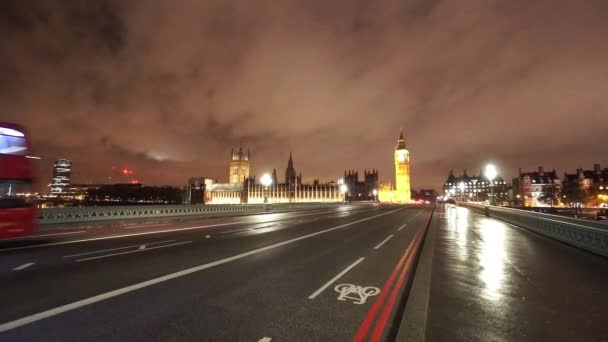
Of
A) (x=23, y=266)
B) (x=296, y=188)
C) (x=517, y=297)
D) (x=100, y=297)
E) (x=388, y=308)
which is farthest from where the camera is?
(x=296, y=188)

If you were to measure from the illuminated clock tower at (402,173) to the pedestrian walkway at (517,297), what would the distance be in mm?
143578

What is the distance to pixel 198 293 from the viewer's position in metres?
6.01

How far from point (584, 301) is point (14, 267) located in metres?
13.6

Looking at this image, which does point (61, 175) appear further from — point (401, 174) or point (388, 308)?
point (388, 308)

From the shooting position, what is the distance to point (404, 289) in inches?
257

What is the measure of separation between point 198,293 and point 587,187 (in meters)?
108

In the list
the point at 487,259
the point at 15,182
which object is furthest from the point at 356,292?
the point at 15,182

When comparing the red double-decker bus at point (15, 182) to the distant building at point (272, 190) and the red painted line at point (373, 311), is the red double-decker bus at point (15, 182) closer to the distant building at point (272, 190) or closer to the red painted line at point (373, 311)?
the red painted line at point (373, 311)

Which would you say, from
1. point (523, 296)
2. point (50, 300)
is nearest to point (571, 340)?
point (523, 296)

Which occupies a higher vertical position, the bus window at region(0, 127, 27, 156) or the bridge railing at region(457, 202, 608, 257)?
the bus window at region(0, 127, 27, 156)

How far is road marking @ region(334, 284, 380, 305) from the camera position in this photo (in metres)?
5.84

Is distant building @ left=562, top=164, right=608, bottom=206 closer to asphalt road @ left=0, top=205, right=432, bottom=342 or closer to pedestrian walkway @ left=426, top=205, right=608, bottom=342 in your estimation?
pedestrian walkway @ left=426, top=205, right=608, bottom=342

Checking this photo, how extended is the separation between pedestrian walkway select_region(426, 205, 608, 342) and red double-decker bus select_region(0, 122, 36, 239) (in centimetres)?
1471

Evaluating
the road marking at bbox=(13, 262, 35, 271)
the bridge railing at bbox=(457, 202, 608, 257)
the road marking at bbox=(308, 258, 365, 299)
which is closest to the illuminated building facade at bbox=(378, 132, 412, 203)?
the bridge railing at bbox=(457, 202, 608, 257)
